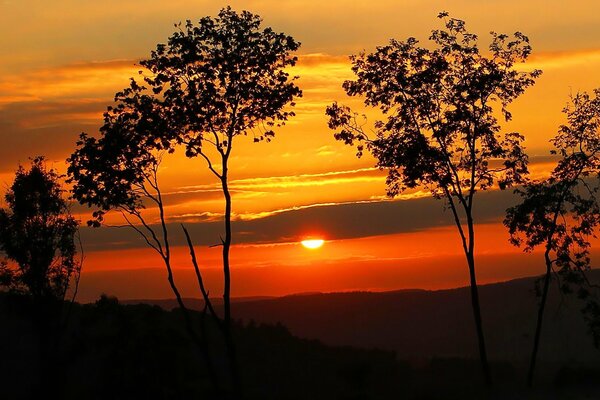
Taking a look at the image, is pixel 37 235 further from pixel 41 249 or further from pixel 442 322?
pixel 442 322

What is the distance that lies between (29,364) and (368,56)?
3184 cm

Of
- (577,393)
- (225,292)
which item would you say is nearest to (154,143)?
(225,292)

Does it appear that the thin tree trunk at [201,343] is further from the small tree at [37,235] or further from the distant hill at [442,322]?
the distant hill at [442,322]

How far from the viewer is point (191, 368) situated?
176 feet

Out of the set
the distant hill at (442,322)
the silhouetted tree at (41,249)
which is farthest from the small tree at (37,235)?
the distant hill at (442,322)

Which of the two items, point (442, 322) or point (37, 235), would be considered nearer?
point (37, 235)

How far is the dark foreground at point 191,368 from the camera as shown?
152 ft

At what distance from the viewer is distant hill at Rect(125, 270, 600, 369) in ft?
392

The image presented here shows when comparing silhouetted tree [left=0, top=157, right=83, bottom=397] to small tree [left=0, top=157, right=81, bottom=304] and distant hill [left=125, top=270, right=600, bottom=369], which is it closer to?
small tree [left=0, top=157, right=81, bottom=304]

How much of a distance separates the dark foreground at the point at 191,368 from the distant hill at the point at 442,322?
33353mm

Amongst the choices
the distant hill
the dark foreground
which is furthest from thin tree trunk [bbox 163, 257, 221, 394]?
the distant hill

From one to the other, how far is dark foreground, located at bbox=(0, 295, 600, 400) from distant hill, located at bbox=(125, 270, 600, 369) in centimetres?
3335

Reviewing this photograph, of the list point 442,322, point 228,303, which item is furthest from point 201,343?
point 442,322

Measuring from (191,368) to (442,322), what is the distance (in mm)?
106162
